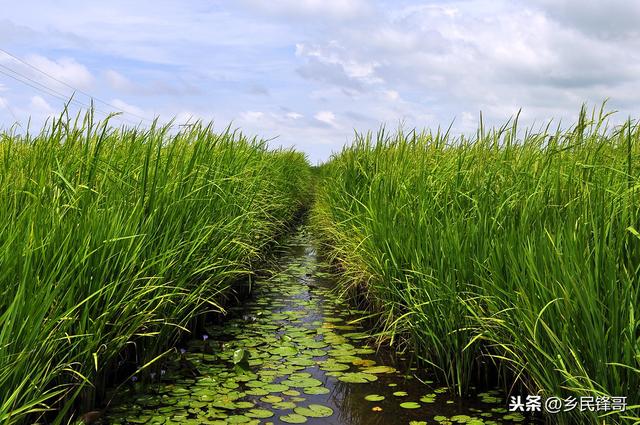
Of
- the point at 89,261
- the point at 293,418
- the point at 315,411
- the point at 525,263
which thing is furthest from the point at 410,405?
the point at 89,261

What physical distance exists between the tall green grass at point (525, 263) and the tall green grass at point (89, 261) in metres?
1.28

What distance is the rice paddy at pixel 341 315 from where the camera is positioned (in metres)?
2.12

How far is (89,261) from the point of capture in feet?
8.05

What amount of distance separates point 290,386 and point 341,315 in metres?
1.55

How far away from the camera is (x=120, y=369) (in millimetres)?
3062

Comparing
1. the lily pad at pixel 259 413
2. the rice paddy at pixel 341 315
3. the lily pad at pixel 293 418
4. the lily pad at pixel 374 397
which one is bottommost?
the lily pad at pixel 293 418

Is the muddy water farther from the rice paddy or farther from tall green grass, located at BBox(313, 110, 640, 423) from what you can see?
tall green grass, located at BBox(313, 110, 640, 423)

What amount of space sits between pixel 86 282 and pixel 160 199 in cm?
93

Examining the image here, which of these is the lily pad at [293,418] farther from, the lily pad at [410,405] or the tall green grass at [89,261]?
the tall green grass at [89,261]

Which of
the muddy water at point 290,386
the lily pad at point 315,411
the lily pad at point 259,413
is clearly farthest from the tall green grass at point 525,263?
the lily pad at point 259,413

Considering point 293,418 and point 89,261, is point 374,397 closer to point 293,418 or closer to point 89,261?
point 293,418

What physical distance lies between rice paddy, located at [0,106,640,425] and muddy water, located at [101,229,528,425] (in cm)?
1

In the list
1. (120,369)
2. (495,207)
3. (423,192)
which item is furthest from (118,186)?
(495,207)

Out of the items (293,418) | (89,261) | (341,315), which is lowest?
(293,418)
